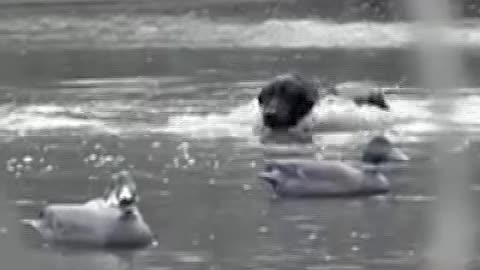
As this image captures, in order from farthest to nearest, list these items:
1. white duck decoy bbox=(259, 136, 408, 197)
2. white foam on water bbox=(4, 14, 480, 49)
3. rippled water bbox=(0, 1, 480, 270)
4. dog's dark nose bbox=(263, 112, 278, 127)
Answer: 1. white foam on water bbox=(4, 14, 480, 49)
2. dog's dark nose bbox=(263, 112, 278, 127)
3. white duck decoy bbox=(259, 136, 408, 197)
4. rippled water bbox=(0, 1, 480, 270)

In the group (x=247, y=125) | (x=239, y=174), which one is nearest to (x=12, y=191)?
(x=239, y=174)

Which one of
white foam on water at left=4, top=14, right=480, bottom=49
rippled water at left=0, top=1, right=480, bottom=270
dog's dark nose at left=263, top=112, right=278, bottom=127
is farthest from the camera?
white foam on water at left=4, top=14, right=480, bottom=49

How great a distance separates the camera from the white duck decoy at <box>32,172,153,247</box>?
23.2 ft

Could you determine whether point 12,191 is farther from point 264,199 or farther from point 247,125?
point 247,125

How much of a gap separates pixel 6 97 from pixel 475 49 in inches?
272

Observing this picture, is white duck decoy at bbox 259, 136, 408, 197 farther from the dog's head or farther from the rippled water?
the dog's head

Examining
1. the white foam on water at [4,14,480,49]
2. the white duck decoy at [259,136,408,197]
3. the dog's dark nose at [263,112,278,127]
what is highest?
the white duck decoy at [259,136,408,197]

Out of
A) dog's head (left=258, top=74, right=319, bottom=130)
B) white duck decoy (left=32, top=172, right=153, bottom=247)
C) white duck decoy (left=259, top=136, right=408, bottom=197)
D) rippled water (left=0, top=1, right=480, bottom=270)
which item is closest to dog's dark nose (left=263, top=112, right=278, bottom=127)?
dog's head (left=258, top=74, right=319, bottom=130)

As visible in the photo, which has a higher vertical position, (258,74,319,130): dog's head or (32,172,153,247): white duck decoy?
(32,172,153,247): white duck decoy

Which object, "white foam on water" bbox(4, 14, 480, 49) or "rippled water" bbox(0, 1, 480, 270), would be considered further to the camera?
"white foam on water" bbox(4, 14, 480, 49)

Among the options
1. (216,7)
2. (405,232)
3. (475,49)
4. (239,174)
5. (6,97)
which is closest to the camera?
(405,232)

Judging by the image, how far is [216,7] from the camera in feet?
95.8

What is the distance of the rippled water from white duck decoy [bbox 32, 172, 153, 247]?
9 centimetres

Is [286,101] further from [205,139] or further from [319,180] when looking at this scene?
[319,180]
